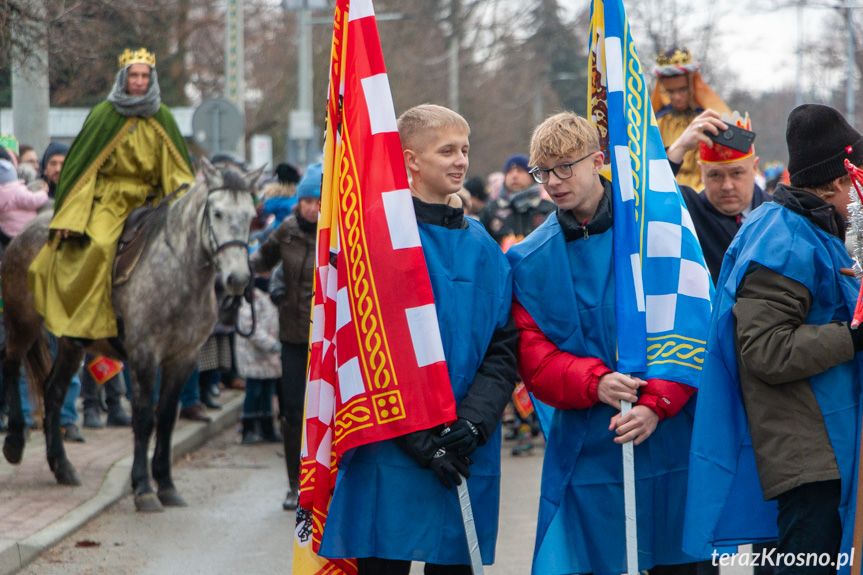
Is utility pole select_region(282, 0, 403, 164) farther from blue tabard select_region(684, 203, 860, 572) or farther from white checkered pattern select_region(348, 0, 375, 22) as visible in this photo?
blue tabard select_region(684, 203, 860, 572)

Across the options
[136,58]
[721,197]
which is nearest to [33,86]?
[136,58]

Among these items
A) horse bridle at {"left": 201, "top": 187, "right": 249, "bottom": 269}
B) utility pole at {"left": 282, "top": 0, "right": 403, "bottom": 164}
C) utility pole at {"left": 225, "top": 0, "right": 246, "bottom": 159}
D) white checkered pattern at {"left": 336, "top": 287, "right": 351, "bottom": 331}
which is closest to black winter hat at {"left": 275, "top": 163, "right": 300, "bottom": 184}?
horse bridle at {"left": 201, "top": 187, "right": 249, "bottom": 269}

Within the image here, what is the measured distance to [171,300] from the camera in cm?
721

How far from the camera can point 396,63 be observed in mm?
31750

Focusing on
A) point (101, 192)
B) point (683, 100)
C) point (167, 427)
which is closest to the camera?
point (683, 100)

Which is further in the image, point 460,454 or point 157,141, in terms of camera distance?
point 157,141

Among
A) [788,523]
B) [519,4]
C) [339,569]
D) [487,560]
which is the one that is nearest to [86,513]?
[339,569]

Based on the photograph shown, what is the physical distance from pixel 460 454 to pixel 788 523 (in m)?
1.00

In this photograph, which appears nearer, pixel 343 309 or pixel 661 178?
pixel 343 309

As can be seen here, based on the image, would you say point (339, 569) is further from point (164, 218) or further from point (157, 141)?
point (157, 141)

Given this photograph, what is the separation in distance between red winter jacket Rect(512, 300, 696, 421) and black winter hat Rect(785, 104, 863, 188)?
0.79m

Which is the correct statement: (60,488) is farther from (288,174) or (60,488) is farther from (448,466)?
(448,466)

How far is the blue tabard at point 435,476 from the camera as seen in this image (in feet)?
10.9

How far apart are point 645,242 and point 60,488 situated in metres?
5.17
